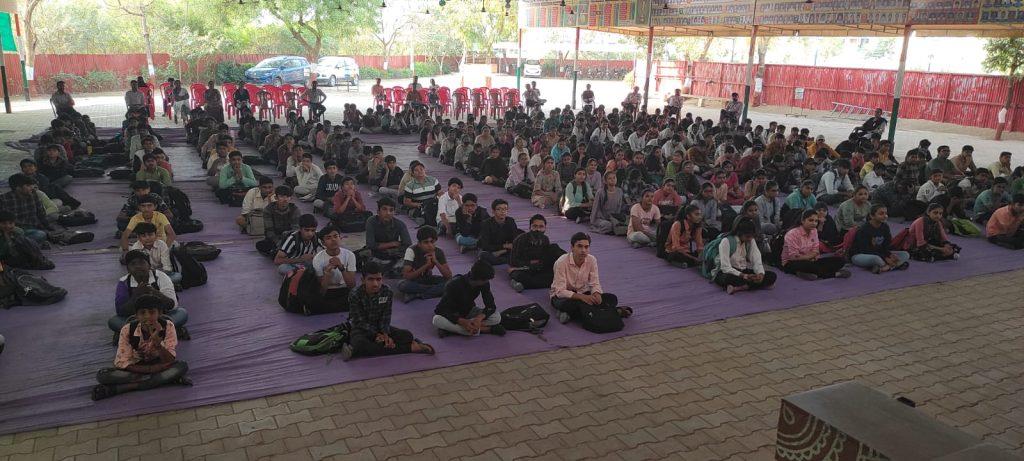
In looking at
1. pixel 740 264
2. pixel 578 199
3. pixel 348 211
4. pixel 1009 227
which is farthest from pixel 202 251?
pixel 1009 227

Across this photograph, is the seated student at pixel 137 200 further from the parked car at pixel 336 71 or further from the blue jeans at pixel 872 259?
the parked car at pixel 336 71

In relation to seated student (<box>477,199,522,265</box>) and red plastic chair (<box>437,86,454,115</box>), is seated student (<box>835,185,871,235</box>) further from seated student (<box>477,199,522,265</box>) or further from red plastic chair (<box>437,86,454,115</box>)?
red plastic chair (<box>437,86,454,115</box>)

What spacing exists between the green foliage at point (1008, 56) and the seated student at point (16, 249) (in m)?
22.9

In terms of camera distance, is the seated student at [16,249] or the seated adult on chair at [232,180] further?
the seated adult on chair at [232,180]

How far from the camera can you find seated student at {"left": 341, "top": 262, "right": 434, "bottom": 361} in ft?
18.7

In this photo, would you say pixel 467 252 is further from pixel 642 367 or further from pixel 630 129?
pixel 630 129

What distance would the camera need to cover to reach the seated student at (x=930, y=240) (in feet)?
30.0

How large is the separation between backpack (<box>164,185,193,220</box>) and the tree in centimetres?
2119

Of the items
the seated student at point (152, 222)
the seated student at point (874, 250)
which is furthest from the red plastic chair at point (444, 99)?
the seated student at point (874, 250)

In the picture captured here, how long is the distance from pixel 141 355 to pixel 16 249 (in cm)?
358

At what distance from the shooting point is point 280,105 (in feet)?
74.6

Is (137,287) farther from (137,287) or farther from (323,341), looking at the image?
(323,341)

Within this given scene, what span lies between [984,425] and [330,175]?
28.4ft

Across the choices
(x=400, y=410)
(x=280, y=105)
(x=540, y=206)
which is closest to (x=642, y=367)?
(x=400, y=410)
